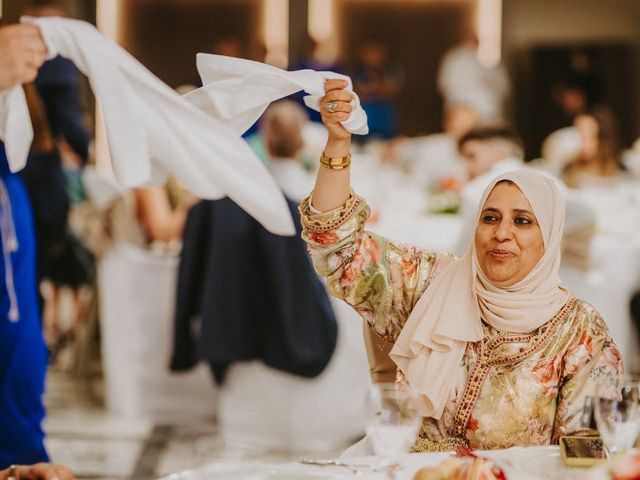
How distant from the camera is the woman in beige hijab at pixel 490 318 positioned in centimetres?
201

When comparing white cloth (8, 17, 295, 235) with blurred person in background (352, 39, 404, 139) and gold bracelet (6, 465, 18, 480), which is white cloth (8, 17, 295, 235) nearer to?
gold bracelet (6, 465, 18, 480)

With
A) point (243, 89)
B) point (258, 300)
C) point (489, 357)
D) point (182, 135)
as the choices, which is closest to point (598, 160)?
point (258, 300)

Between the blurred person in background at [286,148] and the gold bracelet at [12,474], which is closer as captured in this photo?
the gold bracelet at [12,474]

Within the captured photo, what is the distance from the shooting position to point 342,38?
11312mm

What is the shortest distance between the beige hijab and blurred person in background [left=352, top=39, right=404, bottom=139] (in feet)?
28.8

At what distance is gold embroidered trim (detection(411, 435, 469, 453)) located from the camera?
6.59ft

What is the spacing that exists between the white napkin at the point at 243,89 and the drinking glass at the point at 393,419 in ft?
2.36

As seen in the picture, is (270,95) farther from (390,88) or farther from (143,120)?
(390,88)

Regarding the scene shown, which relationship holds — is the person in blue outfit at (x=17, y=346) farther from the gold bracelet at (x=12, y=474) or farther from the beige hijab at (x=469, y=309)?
the beige hijab at (x=469, y=309)

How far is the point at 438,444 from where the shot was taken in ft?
6.62

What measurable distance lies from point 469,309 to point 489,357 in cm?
10

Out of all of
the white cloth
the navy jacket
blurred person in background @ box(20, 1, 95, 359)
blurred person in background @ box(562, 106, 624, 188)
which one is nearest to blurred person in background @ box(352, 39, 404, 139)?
blurred person in background @ box(562, 106, 624, 188)

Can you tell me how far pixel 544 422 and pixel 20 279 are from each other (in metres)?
1.60

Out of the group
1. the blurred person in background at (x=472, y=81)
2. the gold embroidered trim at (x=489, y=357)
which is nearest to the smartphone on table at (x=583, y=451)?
the gold embroidered trim at (x=489, y=357)
